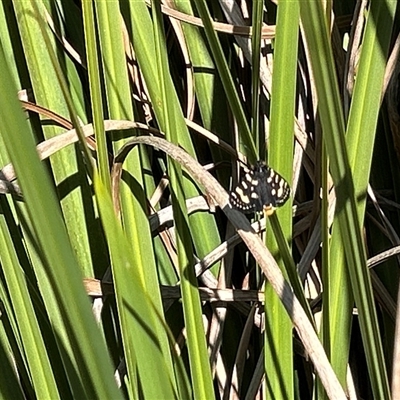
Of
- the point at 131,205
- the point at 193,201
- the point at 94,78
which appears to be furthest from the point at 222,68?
the point at 193,201

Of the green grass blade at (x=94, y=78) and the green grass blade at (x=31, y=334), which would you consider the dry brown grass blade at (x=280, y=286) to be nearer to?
the green grass blade at (x=94, y=78)

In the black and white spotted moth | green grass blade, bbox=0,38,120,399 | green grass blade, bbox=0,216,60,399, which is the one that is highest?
green grass blade, bbox=0,38,120,399

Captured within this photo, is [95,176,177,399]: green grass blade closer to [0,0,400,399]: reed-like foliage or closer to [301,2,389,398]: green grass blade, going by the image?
[0,0,400,399]: reed-like foliage

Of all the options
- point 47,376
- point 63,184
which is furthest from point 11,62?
point 47,376

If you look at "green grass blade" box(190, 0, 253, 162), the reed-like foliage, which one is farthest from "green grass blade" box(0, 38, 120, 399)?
"green grass blade" box(190, 0, 253, 162)

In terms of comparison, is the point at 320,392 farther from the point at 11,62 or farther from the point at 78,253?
the point at 11,62
